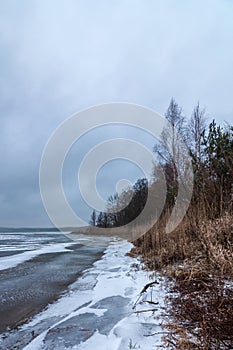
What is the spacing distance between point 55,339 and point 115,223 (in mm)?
38079

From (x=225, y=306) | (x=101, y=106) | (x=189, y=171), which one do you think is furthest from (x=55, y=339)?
Answer: (x=101, y=106)

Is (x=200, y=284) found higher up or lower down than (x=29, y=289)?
higher up

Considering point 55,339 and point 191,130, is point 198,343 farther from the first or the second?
point 191,130

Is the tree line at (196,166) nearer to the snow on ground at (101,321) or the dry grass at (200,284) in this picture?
the dry grass at (200,284)

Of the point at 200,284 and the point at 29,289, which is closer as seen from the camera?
the point at 200,284

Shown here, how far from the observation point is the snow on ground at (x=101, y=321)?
2275 millimetres

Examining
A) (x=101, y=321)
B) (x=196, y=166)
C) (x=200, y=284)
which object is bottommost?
(x=101, y=321)

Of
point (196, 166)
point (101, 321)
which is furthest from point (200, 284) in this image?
point (196, 166)

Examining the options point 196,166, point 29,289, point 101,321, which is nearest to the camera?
point 101,321

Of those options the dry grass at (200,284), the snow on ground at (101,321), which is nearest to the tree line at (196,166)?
the dry grass at (200,284)

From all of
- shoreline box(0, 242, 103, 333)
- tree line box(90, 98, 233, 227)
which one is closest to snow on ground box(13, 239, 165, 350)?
shoreline box(0, 242, 103, 333)

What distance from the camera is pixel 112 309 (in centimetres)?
325

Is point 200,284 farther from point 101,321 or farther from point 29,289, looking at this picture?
point 29,289

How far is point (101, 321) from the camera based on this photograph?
286cm
